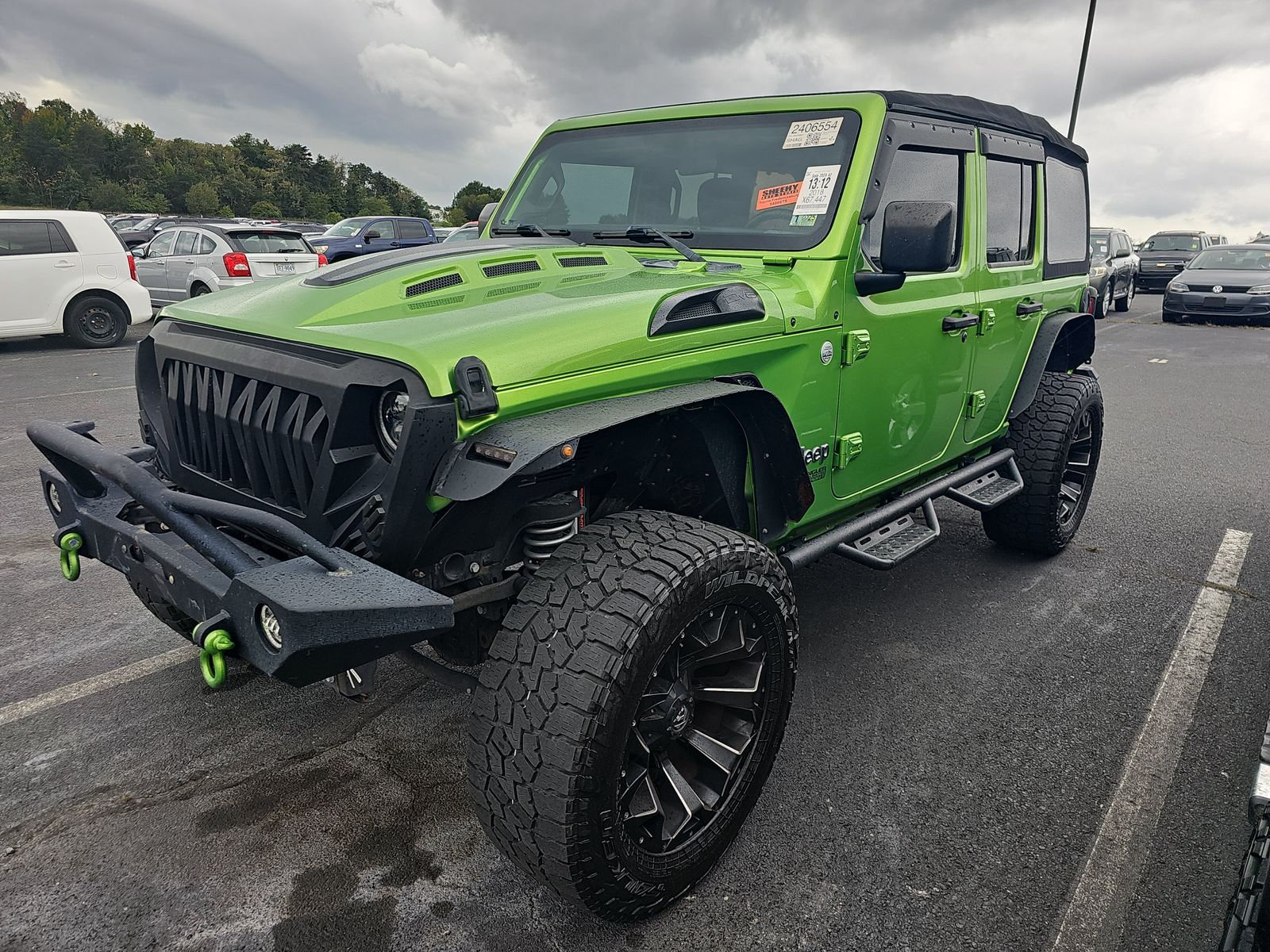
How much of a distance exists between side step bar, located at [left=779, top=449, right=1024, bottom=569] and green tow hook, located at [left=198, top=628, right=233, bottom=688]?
1705mm

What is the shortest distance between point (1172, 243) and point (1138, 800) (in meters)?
25.4

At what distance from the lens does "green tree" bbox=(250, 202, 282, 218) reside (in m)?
61.3

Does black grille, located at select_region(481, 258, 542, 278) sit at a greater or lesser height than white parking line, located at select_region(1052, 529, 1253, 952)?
greater

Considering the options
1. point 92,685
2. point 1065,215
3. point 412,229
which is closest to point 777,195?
point 1065,215

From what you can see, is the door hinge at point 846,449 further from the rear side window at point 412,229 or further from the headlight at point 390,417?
the rear side window at point 412,229

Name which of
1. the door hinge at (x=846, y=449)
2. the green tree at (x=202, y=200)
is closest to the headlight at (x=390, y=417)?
the door hinge at (x=846, y=449)

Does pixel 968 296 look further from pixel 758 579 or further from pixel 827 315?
pixel 758 579

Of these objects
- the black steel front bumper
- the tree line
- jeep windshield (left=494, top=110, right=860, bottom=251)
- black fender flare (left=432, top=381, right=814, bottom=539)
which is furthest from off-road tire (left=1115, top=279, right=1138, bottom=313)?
the tree line

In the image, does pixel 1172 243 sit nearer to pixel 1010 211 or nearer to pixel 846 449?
pixel 1010 211

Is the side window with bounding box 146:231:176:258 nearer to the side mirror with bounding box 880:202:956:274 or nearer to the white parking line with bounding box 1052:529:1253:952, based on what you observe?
the side mirror with bounding box 880:202:956:274

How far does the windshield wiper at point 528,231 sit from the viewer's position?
3.46 meters

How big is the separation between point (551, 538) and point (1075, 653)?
2468mm

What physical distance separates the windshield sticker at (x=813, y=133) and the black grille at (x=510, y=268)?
40.8 inches

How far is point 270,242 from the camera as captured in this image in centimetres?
1302
